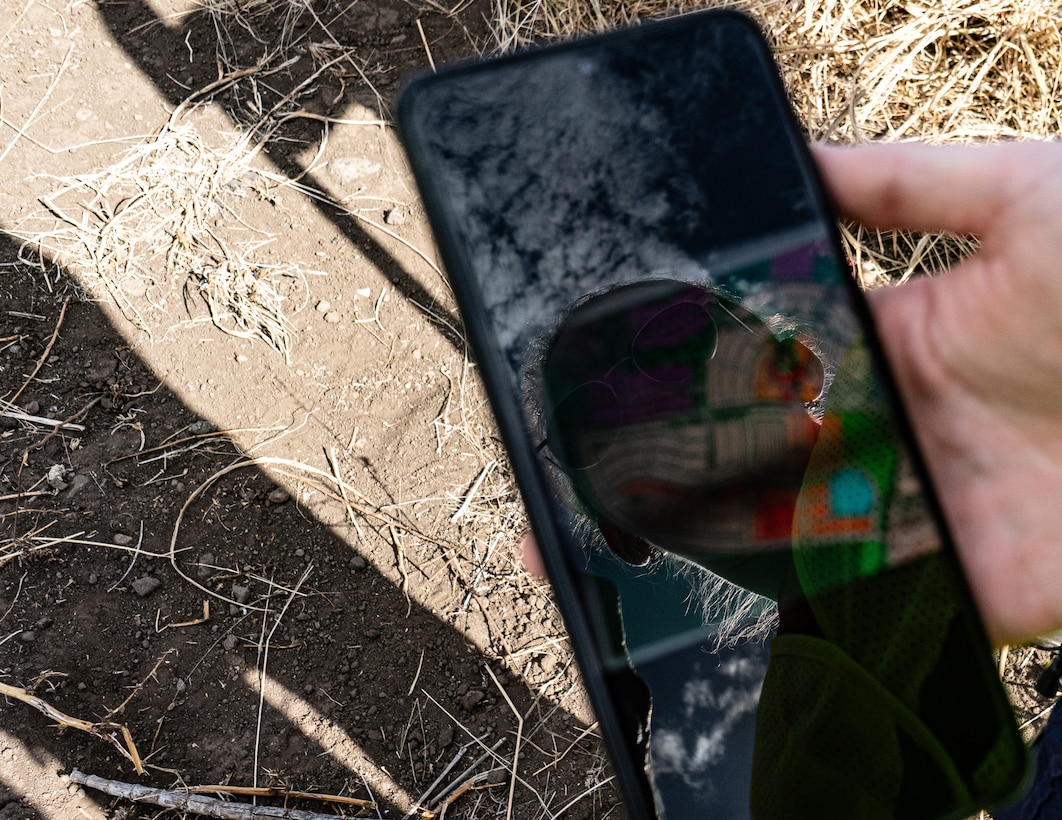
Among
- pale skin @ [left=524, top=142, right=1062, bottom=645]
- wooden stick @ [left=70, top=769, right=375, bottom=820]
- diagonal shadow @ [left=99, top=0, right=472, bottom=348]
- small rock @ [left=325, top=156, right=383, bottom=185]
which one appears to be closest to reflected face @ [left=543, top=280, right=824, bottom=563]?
pale skin @ [left=524, top=142, right=1062, bottom=645]

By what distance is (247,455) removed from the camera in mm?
1971

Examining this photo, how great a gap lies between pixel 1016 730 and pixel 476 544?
123 cm

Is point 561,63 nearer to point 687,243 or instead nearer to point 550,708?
point 687,243

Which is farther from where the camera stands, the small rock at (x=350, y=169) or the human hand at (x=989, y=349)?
the small rock at (x=350, y=169)

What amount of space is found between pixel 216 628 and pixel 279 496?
35 cm

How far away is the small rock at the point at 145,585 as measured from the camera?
1.90m

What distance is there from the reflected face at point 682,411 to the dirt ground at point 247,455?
2.77 feet

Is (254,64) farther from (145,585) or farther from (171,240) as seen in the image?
(145,585)

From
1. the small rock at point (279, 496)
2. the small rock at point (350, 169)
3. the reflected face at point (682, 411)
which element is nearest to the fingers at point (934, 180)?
the reflected face at point (682, 411)

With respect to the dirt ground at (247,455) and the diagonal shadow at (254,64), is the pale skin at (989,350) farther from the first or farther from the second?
the diagonal shadow at (254,64)

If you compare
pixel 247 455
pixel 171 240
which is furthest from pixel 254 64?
pixel 247 455

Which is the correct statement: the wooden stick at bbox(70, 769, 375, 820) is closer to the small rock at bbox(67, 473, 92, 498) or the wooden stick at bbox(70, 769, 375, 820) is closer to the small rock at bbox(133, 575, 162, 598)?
the small rock at bbox(133, 575, 162, 598)

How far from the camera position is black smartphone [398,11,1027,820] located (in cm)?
102

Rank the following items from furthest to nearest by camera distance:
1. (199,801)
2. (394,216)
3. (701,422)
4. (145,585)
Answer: (394,216), (145,585), (199,801), (701,422)
